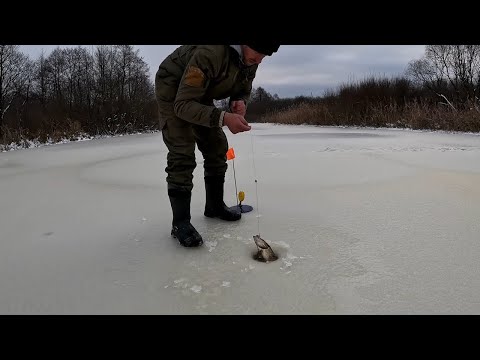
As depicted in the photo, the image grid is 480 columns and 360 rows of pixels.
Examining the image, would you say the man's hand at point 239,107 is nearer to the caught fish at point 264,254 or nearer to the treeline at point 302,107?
the caught fish at point 264,254

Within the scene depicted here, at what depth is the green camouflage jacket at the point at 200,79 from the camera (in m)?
1.44

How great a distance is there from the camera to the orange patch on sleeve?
1.45 m

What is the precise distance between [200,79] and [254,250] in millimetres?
756

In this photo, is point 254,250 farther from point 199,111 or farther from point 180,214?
point 199,111

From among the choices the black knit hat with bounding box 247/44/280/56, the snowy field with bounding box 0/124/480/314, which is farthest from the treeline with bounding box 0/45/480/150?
the black knit hat with bounding box 247/44/280/56

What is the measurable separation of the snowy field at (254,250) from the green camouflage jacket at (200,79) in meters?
0.58

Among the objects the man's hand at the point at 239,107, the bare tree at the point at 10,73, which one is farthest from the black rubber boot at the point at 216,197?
the bare tree at the point at 10,73

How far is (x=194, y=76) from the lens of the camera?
145cm
